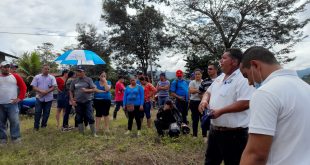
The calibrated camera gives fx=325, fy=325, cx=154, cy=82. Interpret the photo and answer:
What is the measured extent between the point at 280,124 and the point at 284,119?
0.12 feet

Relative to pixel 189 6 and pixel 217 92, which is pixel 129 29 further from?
pixel 217 92

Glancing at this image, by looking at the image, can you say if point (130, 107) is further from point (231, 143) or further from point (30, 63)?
point (30, 63)

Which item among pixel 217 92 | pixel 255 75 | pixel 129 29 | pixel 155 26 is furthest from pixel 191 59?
pixel 255 75

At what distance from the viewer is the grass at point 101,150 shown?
18.5 feet

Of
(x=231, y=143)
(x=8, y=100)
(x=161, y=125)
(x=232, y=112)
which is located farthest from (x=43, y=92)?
(x=232, y=112)

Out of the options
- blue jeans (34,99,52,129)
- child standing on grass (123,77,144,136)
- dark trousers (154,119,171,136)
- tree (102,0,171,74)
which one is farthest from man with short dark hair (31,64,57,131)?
tree (102,0,171,74)

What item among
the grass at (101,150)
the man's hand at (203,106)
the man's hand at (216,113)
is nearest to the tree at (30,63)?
the grass at (101,150)

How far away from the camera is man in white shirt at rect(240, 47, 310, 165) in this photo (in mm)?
1729

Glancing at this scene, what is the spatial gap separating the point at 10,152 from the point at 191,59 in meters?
22.0

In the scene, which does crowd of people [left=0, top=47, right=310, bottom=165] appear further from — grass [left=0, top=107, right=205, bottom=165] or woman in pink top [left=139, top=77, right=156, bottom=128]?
woman in pink top [left=139, top=77, right=156, bottom=128]

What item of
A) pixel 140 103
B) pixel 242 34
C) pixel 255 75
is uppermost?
pixel 242 34

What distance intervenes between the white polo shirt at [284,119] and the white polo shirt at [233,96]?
1.71 meters

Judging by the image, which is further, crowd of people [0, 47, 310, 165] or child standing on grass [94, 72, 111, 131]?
child standing on grass [94, 72, 111, 131]

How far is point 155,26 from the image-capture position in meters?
32.9
